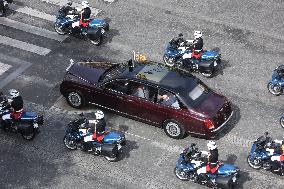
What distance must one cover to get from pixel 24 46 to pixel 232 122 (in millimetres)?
9531

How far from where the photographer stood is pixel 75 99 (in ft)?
63.7

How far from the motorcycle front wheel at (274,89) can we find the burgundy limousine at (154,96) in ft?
8.29

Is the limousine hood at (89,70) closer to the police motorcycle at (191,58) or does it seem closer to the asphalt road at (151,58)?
the asphalt road at (151,58)

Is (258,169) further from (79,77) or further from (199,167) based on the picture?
(79,77)

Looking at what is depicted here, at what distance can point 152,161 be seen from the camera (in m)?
17.2

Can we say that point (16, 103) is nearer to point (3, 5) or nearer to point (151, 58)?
point (151, 58)

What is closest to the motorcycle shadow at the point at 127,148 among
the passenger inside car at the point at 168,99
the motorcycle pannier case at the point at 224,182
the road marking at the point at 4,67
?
the passenger inside car at the point at 168,99

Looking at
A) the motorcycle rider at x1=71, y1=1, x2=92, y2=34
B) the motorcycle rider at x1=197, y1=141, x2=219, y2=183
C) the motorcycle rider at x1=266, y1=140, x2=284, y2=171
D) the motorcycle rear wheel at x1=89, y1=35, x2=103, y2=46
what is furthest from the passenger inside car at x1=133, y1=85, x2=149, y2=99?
the motorcycle rider at x1=71, y1=1, x2=92, y2=34

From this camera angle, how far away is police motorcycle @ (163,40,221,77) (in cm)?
2070

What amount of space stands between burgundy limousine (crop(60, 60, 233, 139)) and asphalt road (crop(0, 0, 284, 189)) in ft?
1.73

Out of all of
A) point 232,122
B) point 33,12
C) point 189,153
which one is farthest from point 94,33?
point 189,153

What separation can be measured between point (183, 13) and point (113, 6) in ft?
11.0

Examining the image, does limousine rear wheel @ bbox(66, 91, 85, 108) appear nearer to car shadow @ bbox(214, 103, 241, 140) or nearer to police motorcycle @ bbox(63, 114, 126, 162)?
police motorcycle @ bbox(63, 114, 126, 162)

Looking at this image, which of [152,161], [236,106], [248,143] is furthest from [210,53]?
[152,161]
